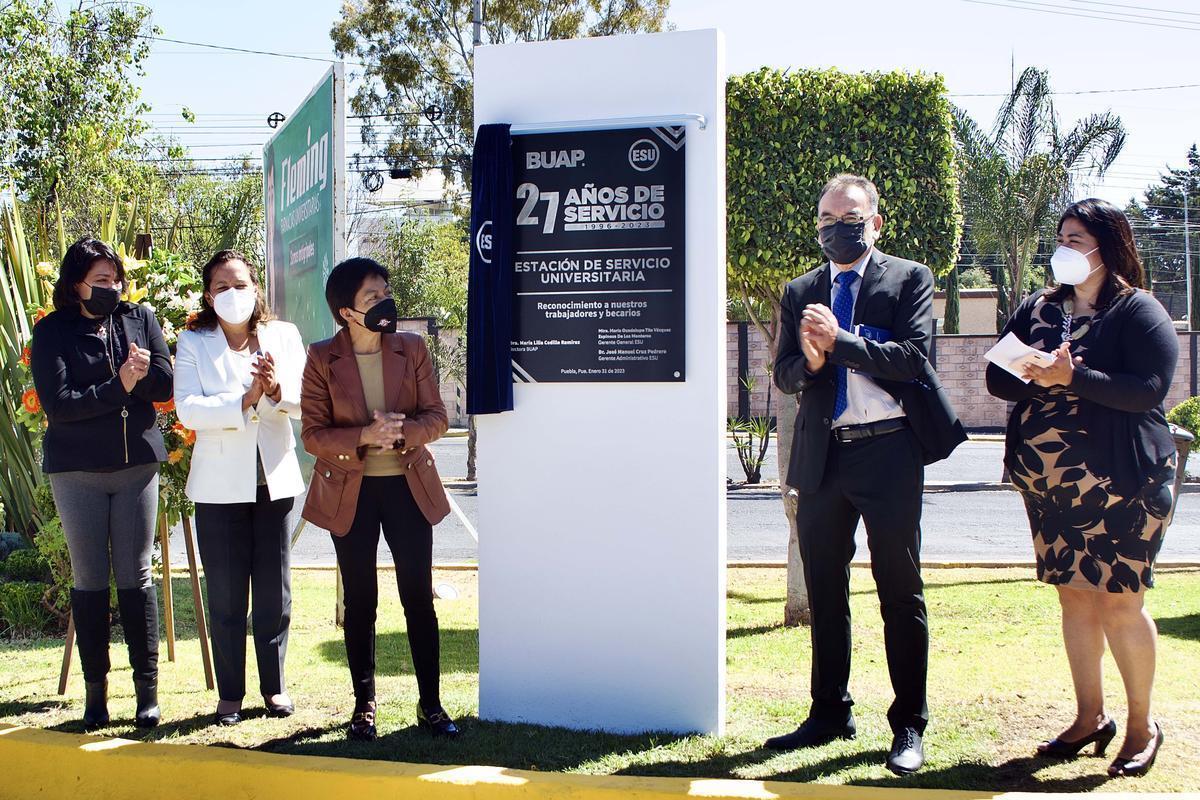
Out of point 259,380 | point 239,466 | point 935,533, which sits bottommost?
point 935,533

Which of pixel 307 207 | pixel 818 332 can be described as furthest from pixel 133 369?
pixel 818 332

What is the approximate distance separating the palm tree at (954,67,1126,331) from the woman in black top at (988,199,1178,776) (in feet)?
77.1

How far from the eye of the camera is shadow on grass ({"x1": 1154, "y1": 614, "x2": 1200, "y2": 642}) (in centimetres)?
659

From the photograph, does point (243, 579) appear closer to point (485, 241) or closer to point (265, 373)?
point (265, 373)

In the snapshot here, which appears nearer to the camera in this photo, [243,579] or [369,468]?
[369,468]

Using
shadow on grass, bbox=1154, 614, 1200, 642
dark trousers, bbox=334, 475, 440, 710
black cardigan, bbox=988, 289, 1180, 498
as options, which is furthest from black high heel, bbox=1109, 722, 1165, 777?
shadow on grass, bbox=1154, 614, 1200, 642

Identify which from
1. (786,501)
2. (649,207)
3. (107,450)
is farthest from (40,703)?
(786,501)

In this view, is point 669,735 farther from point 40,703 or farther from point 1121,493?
point 40,703

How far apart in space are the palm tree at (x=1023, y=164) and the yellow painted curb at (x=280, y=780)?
24590 millimetres

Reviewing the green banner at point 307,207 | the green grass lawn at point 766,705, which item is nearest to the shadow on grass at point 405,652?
the green grass lawn at point 766,705

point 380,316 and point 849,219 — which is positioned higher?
point 849,219

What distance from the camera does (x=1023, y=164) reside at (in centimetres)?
2653

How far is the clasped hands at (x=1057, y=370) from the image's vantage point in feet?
12.8

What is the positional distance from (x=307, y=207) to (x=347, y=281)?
Result: 267 centimetres
